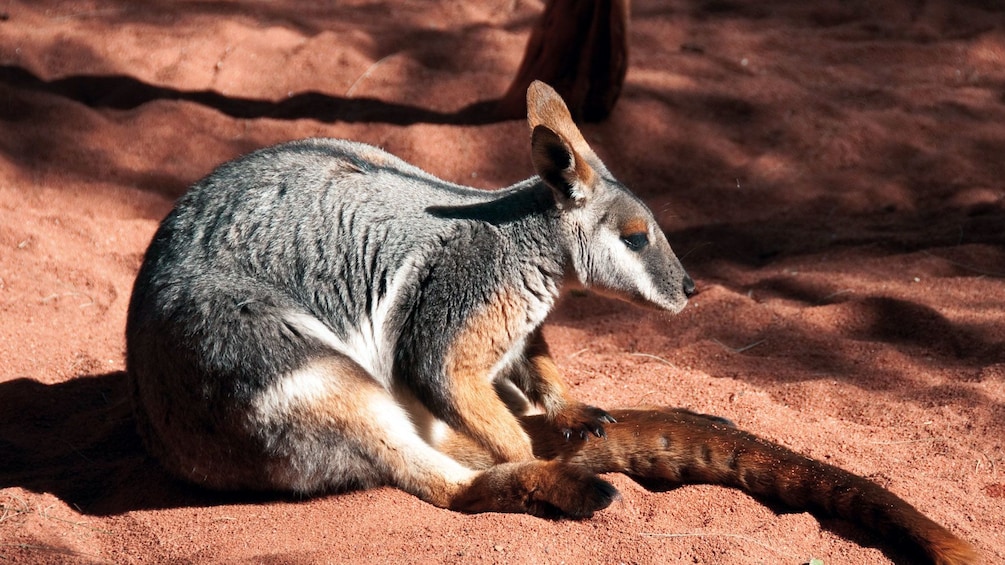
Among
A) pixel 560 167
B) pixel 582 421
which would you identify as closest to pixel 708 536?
pixel 582 421

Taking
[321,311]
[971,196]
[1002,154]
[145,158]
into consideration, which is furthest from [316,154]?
[1002,154]

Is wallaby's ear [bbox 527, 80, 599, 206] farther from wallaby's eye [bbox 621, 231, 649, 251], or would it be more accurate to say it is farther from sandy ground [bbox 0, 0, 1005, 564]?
sandy ground [bbox 0, 0, 1005, 564]

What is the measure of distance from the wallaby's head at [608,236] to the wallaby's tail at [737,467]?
52 centimetres

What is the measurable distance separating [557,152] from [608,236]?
44cm

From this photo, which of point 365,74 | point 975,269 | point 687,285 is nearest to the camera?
point 687,285

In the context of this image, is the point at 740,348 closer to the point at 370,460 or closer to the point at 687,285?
the point at 687,285

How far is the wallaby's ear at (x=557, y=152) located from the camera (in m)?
3.81

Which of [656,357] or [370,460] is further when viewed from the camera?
[656,357]

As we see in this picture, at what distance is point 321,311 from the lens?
151 inches

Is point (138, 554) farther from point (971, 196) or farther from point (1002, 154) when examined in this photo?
point (1002, 154)

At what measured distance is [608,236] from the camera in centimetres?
407

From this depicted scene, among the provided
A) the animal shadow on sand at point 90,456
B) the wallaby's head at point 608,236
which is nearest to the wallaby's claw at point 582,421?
the animal shadow on sand at point 90,456

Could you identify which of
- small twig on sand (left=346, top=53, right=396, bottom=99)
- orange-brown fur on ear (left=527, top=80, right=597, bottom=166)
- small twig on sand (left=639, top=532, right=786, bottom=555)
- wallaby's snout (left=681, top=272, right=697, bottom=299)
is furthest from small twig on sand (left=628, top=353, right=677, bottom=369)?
small twig on sand (left=346, top=53, right=396, bottom=99)

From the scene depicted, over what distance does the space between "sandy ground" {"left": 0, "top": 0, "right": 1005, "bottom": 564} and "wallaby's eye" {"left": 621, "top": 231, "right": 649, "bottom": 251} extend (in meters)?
0.85
